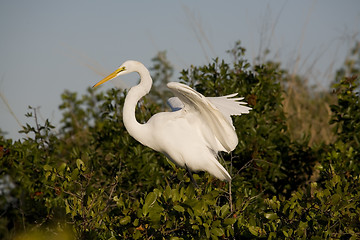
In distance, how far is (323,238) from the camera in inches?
103

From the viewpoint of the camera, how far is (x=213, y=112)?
139 inches

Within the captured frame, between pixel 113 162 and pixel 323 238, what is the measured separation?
2.55 meters

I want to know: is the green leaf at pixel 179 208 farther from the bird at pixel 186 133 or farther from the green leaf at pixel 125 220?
the bird at pixel 186 133

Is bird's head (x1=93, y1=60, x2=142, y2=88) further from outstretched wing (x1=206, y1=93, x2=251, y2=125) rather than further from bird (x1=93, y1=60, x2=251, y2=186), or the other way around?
outstretched wing (x1=206, y1=93, x2=251, y2=125)

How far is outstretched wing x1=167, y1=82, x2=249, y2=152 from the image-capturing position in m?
3.33

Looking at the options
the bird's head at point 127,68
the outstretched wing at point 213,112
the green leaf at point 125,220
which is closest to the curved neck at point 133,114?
the bird's head at point 127,68

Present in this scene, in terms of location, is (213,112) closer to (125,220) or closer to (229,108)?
(229,108)

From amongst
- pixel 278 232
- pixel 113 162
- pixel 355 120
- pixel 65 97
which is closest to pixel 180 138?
pixel 113 162

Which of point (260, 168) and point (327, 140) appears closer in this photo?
point (260, 168)

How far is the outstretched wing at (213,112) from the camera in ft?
10.9

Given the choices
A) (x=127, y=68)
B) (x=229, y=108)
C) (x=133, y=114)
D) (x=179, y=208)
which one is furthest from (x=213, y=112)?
(x=179, y=208)

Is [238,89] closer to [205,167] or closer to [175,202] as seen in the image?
[205,167]

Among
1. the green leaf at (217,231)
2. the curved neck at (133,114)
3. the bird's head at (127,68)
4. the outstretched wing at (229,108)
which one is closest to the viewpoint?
the green leaf at (217,231)

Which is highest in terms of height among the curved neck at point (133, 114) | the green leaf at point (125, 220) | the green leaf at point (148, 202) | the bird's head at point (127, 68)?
the bird's head at point (127, 68)
